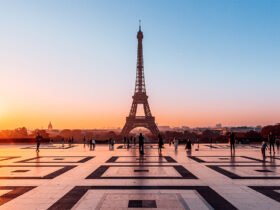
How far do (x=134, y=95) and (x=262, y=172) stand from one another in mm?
68382

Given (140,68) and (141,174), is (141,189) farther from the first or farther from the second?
(140,68)

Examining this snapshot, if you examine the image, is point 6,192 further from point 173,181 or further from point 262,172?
point 262,172

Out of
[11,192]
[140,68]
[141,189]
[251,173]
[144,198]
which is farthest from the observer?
[140,68]

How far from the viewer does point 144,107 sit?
8500cm

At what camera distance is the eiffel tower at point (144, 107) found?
82.6m

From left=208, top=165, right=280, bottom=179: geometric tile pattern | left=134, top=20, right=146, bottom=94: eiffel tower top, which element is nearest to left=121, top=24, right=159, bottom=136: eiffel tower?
left=134, top=20, right=146, bottom=94: eiffel tower top

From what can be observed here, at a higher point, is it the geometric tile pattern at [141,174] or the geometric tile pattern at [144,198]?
the geometric tile pattern at [141,174]

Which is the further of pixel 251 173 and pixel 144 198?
pixel 251 173

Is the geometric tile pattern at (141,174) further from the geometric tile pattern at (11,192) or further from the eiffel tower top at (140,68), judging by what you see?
the eiffel tower top at (140,68)

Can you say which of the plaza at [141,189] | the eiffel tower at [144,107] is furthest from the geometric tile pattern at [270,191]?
the eiffel tower at [144,107]

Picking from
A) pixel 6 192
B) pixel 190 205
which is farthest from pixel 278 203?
pixel 6 192

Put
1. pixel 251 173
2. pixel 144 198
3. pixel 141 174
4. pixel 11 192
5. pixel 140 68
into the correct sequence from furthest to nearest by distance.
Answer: pixel 140 68 < pixel 251 173 < pixel 141 174 < pixel 11 192 < pixel 144 198

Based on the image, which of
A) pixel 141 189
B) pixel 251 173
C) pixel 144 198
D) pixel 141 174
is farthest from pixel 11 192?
pixel 251 173

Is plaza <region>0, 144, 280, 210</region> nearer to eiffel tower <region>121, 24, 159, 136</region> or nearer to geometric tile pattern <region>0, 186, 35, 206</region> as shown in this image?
geometric tile pattern <region>0, 186, 35, 206</region>
